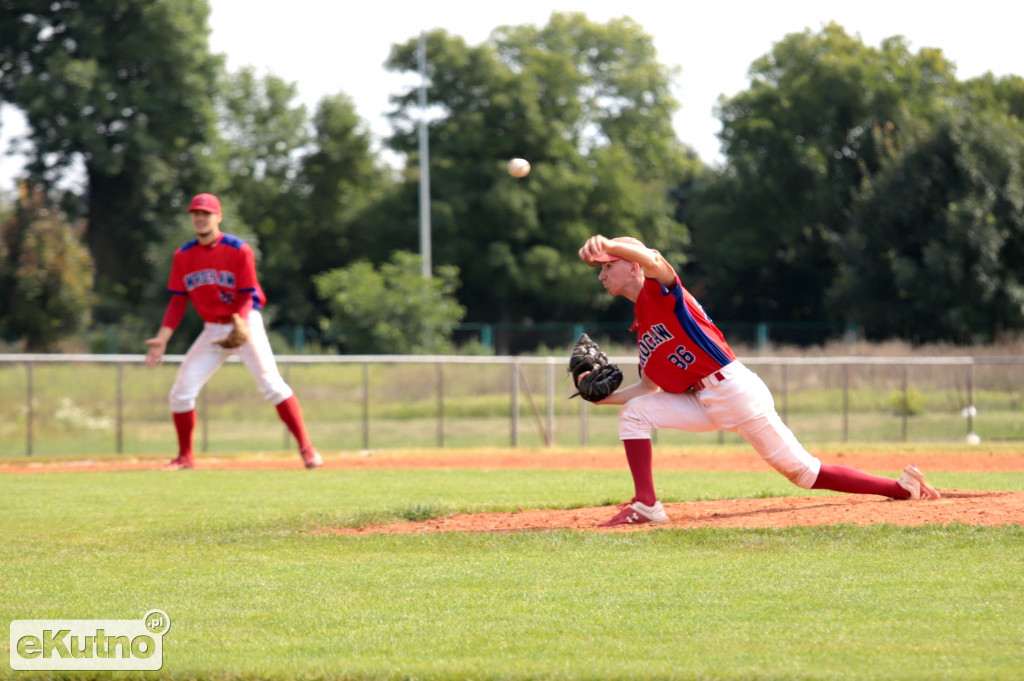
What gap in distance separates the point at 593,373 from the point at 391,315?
26.0 metres

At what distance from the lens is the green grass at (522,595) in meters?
3.84

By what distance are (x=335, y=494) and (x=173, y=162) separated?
31.9 metres

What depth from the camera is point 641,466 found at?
6633 mm

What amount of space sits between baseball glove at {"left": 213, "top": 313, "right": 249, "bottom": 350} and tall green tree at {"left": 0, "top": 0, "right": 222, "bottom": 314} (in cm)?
2751

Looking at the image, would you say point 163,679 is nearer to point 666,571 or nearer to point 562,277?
point 666,571

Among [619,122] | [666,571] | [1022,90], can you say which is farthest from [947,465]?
[619,122]

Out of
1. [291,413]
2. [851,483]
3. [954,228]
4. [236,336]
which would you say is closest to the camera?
[851,483]

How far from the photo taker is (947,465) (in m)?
12.4

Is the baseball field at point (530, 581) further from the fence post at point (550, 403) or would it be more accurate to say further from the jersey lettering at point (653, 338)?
the fence post at point (550, 403)

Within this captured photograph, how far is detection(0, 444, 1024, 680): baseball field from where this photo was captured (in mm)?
3871

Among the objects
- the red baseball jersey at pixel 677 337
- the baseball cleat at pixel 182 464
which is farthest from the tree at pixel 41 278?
the red baseball jersey at pixel 677 337

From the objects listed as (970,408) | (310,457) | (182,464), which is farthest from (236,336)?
(970,408)

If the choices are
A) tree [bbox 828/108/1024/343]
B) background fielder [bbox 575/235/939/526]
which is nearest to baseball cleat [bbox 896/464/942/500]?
background fielder [bbox 575/235/939/526]

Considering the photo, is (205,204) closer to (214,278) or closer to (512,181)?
(214,278)
